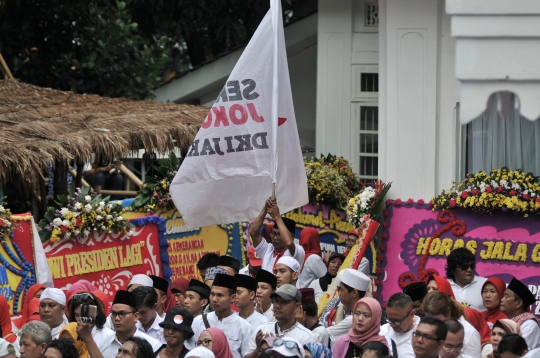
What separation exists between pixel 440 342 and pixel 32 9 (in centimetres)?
1603

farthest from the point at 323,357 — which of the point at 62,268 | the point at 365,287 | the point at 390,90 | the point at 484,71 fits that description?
the point at 390,90

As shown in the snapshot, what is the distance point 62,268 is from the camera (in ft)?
40.2

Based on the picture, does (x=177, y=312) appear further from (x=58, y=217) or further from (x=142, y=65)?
(x=142, y=65)

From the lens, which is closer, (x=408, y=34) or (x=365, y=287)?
(x=365, y=287)

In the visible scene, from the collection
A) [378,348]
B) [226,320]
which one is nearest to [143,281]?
[226,320]

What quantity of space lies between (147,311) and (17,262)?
3.01m

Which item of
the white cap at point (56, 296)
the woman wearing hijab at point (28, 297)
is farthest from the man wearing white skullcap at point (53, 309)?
the woman wearing hijab at point (28, 297)

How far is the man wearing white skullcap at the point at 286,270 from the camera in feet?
33.2

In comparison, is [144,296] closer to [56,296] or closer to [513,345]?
[56,296]

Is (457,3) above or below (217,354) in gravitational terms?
above

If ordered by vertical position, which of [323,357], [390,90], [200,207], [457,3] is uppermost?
[457,3]

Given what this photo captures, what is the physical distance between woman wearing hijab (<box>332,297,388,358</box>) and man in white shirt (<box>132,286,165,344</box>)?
1.87m

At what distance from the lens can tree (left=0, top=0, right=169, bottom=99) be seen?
21.3 metres

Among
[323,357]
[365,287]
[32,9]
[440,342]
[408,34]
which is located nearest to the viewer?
[440,342]
